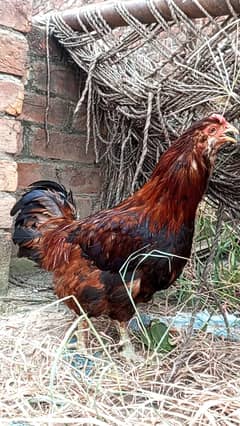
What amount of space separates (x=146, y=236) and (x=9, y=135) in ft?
2.57

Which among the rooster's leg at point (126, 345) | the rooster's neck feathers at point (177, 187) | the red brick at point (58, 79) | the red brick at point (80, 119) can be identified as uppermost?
the red brick at point (58, 79)

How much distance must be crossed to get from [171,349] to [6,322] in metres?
0.65

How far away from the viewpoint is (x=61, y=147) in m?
2.71

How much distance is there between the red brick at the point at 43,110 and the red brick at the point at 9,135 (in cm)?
34

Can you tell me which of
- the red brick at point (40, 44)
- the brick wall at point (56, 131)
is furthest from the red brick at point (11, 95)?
the red brick at point (40, 44)

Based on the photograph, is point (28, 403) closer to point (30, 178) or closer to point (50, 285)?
point (50, 285)

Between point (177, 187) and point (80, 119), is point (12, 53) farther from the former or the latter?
point (177, 187)

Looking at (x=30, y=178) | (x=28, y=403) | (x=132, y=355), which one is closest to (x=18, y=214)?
(x=30, y=178)

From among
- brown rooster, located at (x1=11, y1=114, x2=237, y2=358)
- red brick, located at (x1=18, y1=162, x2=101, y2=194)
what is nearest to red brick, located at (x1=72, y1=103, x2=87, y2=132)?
red brick, located at (x1=18, y1=162, x2=101, y2=194)

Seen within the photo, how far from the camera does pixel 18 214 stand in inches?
87.9

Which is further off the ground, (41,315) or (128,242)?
(128,242)

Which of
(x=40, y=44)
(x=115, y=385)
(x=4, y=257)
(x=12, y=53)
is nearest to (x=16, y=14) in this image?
(x=12, y=53)

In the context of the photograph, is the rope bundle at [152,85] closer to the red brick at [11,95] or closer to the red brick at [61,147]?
the red brick at [61,147]

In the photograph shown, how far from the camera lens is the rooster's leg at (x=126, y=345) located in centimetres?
180
